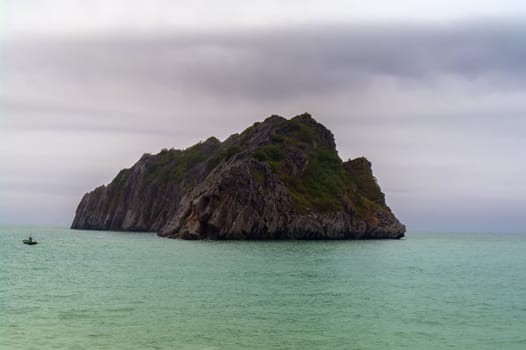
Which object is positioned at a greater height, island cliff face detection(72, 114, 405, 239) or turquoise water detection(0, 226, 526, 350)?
island cliff face detection(72, 114, 405, 239)

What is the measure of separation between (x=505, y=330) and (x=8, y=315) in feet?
94.8

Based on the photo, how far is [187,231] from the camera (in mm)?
145750

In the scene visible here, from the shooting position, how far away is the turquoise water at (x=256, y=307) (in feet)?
100

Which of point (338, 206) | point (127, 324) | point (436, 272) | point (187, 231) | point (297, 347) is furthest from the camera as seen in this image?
point (338, 206)

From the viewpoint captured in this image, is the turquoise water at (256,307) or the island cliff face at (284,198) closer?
the turquoise water at (256,307)

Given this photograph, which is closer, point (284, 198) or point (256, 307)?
point (256, 307)

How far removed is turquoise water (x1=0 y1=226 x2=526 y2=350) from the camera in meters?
30.6

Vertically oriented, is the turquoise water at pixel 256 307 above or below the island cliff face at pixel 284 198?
below

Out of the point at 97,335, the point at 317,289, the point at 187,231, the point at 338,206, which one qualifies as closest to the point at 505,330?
the point at 317,289

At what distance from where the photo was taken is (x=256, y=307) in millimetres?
40219

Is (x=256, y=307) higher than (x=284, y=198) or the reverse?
the reverse

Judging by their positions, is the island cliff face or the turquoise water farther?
the island cliff face

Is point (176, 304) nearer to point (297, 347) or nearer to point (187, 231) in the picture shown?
point (297, 347)

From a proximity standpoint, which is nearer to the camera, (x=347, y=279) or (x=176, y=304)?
(x=176, y=304)
